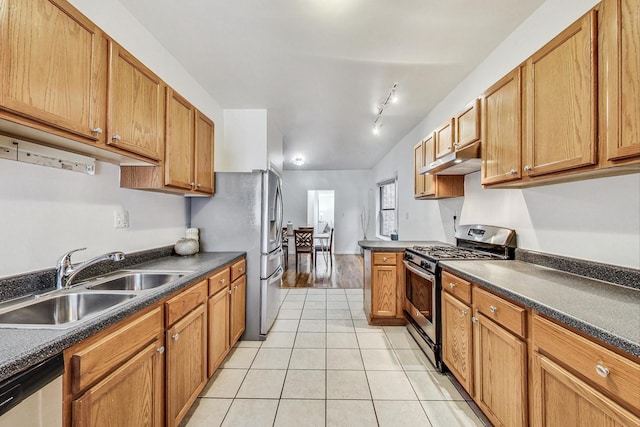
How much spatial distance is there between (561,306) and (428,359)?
1.50m

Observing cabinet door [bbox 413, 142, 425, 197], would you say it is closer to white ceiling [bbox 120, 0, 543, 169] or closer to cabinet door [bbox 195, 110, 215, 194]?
white ceiling [bbox 120, 0, 543, 169]

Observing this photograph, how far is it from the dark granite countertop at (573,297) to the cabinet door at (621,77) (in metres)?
0.58

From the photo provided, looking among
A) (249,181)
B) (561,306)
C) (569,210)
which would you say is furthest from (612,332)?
(249,181)

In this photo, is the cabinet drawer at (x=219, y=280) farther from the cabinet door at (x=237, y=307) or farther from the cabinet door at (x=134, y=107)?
the cabinet door at (x=134, y=107)

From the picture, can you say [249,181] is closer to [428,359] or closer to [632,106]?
[428,359]

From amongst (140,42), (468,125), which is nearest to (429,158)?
(468,125)

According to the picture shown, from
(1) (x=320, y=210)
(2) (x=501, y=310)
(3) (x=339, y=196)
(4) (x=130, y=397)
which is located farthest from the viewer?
(1) (x=320, y=210)

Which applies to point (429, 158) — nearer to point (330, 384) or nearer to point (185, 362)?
point (330, 384)

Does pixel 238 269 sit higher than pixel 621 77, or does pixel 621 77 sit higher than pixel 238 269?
pixel 621 77

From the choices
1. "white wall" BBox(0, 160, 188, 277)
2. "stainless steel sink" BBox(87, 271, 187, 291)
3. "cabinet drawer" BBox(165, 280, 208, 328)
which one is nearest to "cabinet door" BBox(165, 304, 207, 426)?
"cabinet drawer" BBox(165, 280, 208, 328)

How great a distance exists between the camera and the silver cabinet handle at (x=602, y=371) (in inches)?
32.4

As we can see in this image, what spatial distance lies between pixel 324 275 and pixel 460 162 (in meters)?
3.67

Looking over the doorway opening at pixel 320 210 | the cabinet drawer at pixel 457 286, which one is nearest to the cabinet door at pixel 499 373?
the cabinet drawer at pixel 457 286

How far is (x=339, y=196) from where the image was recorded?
7.99 meters
